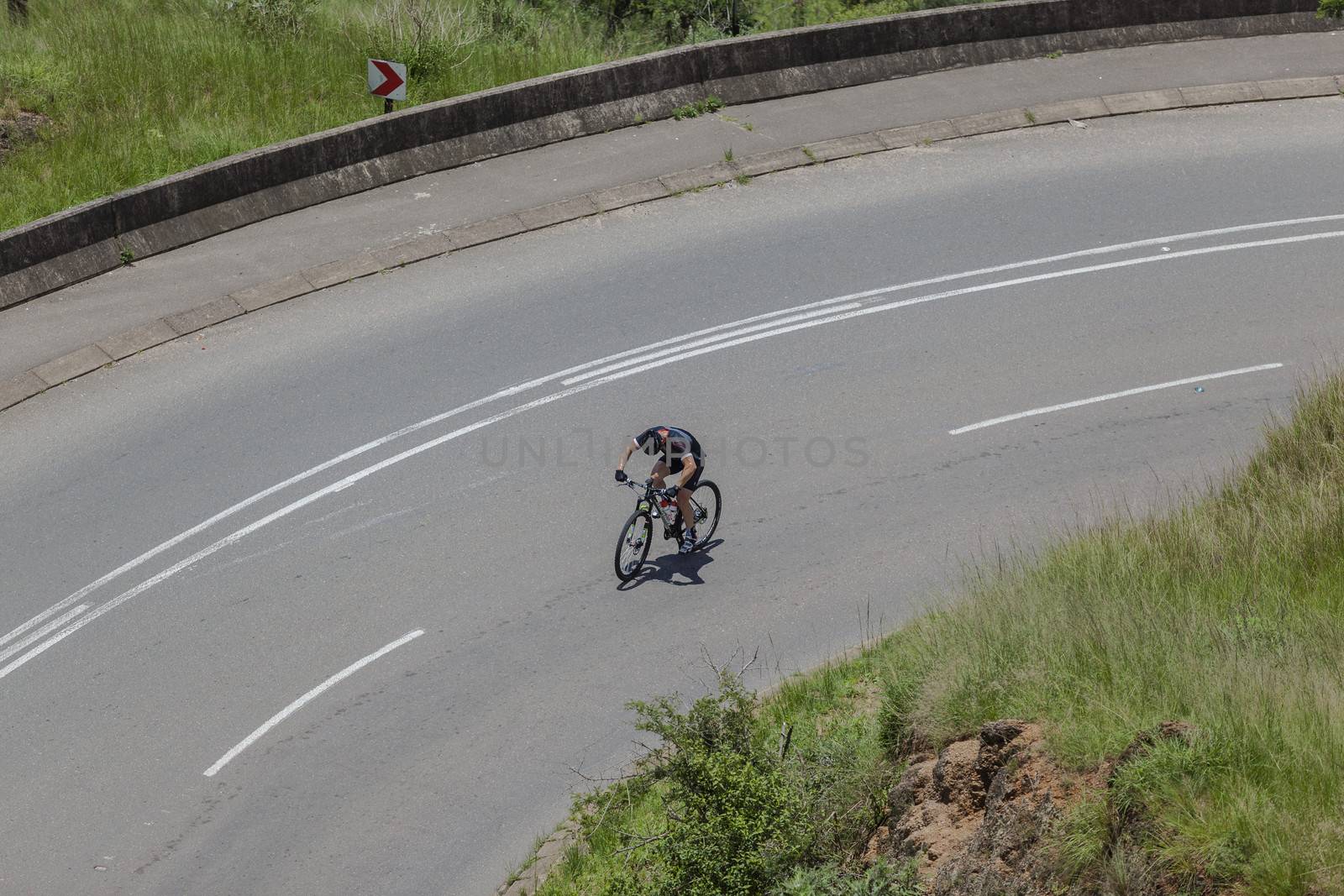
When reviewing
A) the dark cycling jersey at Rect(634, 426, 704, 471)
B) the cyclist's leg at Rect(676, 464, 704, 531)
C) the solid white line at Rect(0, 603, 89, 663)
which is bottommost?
the solid white line at Rect(0, 603, 89, 663)

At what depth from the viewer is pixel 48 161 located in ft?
55.6

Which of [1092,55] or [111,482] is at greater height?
[1092,55]

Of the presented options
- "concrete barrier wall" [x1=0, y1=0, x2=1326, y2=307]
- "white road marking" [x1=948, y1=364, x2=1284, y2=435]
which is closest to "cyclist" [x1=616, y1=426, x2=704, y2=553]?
"white road marking" [x1=948, y1=364, x2=1284, y2=435]

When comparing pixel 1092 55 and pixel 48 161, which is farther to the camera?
pixel 1092 55

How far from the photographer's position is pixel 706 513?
1275 cm

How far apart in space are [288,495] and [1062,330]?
837 centimetres

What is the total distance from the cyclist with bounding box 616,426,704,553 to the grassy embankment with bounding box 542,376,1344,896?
84.8 inches

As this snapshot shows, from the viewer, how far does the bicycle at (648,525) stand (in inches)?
481

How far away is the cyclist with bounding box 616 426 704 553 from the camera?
39.2 ft

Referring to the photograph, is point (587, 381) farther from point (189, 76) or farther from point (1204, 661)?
point (189, 76)

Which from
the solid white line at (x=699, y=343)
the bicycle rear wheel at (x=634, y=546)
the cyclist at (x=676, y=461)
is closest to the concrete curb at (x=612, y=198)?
the solid white line at (x=699, y=343)

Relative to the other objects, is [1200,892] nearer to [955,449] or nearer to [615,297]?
[955,449]

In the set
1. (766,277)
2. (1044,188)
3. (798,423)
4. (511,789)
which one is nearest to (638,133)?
(766,277)

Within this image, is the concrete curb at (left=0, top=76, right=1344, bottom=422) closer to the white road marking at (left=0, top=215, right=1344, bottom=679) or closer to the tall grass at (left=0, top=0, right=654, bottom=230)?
the tall grass at (left=0, top=0, right=654, bottom=230)
